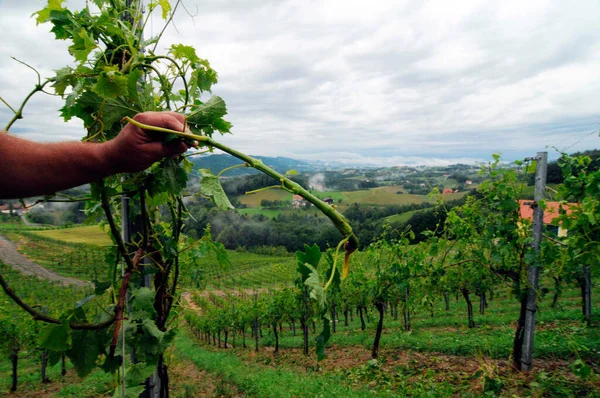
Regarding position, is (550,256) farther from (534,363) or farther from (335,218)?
(335,218)

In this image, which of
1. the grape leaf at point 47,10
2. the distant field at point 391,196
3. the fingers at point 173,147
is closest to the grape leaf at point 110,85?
the fingers at point 173,147

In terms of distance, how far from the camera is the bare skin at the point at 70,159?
3.73 feet

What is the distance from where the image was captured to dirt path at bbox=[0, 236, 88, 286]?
40531mm

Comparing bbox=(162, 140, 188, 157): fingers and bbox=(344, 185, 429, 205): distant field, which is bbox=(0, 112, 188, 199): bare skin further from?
bbox=(344, 185, 429, 205): distant field

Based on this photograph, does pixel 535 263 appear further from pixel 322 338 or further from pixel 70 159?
pixel 70 159

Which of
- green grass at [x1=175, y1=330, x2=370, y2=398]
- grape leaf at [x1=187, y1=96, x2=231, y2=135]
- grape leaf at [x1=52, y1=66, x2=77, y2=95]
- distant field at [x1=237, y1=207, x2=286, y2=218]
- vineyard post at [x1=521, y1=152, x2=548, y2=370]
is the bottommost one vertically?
green grass at [x1=175, y1=330, x2=370, y2=398]

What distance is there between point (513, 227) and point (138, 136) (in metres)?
6.35

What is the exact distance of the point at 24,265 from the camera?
4534 centimetres

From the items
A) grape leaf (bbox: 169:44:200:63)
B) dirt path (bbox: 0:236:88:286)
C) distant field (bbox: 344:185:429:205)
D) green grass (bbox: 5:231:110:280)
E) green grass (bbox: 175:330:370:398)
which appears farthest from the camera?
green grass (bbox: 5:231:110:280)

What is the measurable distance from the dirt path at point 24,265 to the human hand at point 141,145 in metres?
45.6

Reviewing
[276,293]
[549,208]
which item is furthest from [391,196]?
[549,208]

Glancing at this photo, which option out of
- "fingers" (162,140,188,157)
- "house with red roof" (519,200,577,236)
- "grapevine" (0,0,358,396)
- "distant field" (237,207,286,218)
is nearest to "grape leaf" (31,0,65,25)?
"grapevine" (0,0,358,396)

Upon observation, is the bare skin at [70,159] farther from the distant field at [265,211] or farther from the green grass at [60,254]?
the distant field at [265,211]

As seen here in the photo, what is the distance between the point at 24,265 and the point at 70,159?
→ 58.7 meters
